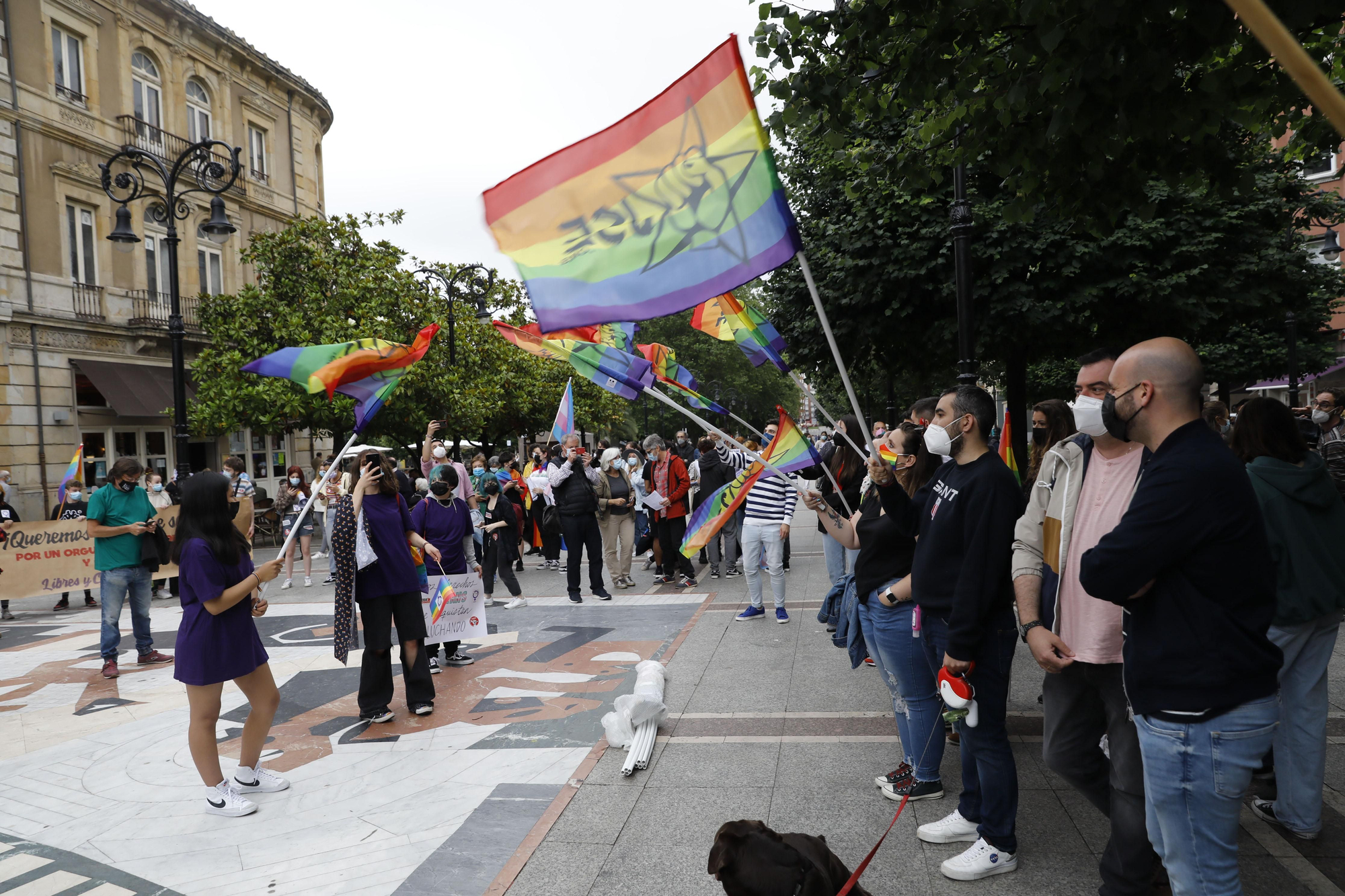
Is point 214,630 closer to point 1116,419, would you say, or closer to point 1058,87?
point 1116,419

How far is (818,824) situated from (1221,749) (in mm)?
2052

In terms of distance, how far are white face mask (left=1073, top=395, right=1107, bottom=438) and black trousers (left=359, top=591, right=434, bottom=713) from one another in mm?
4656

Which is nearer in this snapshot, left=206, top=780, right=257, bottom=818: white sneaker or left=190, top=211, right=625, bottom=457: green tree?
left=206, top=780, right=257, bottom=818: white sneaker

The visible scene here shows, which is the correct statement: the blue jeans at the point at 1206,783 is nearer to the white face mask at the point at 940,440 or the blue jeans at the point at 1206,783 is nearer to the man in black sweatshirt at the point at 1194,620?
the man in black sweatshirt at the point at 1194,620

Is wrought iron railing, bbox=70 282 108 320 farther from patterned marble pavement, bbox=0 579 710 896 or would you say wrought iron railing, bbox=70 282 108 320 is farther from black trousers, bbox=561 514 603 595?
black trousers, bbox=561 514 603 595

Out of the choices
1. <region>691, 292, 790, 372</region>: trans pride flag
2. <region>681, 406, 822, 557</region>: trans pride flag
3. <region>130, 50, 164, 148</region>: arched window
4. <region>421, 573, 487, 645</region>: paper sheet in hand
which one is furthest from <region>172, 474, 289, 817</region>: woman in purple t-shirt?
<region>130, 50, 164, 148</region>: arched window

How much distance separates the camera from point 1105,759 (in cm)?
319

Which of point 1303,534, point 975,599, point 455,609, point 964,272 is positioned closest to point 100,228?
point 455,609

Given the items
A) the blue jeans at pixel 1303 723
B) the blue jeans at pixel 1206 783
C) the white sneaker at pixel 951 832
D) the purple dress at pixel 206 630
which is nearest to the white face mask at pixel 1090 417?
the blue jeans at pixel 1206 783

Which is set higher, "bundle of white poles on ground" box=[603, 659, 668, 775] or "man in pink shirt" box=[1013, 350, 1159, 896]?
"man in pink shirt" box=[1013, 350, 1159, 896]

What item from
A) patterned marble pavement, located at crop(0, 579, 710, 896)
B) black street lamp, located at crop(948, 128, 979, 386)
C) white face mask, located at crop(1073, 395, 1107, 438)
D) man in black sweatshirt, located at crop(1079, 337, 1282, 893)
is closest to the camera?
man in black sweatshirt, located at crop(1079, 337, 1282, 893)

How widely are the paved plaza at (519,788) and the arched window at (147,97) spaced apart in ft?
72.2

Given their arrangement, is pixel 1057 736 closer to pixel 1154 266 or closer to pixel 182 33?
pixel 1154 266

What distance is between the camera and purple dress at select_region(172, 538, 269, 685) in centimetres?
442
